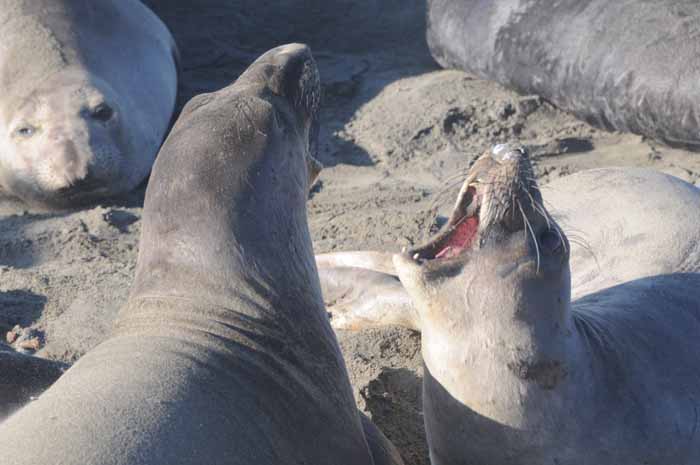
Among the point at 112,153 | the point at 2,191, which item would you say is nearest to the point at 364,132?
the point at 112,153

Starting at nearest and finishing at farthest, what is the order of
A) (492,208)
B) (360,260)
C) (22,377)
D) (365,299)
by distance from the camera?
1. (492,208)
2. (22,377)
3. (365,299)
4. (360,260)

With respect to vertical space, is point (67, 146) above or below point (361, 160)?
above

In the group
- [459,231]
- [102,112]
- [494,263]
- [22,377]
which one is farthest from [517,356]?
[102,112]

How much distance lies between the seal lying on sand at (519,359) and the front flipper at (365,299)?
1.23 m

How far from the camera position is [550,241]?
2625 mm

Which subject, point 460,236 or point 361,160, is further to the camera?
point 361,160

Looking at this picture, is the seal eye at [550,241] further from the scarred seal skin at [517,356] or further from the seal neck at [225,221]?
the seal neck at [225,221]

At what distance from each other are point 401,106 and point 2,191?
2.36 meters

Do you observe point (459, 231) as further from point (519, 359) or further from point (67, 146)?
point (67, 146)

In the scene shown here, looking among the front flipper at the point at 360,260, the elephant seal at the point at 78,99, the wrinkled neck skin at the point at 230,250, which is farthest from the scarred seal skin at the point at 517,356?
the elephant seal at the point at 78,99

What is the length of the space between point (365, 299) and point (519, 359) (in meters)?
1.62

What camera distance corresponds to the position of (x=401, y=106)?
20.7 ft

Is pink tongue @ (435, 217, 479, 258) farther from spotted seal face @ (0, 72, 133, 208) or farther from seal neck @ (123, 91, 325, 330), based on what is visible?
spotted seal face @ (0, 72, 133, 208)

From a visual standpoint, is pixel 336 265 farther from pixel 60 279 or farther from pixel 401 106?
pixel 401 106
